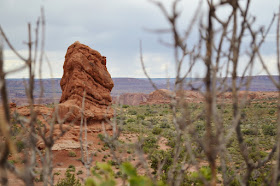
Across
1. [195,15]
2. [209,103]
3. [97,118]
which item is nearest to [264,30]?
[195,15]

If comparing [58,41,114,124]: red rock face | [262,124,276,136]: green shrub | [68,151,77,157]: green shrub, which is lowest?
[68,151,77,157]: green shrub

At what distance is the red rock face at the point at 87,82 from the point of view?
1636 cm

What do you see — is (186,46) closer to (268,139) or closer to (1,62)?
(1,62)

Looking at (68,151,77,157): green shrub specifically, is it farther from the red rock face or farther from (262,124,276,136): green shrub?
(262,124,276,136): green shrub

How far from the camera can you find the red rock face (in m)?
16.4

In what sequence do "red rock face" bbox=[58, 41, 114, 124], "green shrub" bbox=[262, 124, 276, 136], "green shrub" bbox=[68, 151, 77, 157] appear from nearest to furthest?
1. "green shrub" bbox=[68, 151, 77, 157]
2. "red rock face" bbox=[58, 41, 114, 124]
3. "green shrub" bbox=[262, 124, 276, 136]

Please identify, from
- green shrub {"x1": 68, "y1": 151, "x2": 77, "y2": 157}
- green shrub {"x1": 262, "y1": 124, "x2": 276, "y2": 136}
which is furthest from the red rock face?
green shrub {"x1": 262, "y1": 124, "x2": 276, "y2": 136}

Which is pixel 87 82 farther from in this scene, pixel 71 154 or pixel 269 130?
pixel 269 130

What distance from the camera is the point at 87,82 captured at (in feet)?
55.5

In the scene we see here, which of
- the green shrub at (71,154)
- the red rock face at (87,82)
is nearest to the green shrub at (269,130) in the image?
the red rock face at (87,82)

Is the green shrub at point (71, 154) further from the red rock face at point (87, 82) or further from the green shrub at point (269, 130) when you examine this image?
the green shrub at point (269, 130)

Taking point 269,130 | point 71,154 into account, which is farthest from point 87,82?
point 269,130

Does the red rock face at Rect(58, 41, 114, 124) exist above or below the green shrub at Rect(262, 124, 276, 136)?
above

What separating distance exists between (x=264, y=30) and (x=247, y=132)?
18.7 metres
